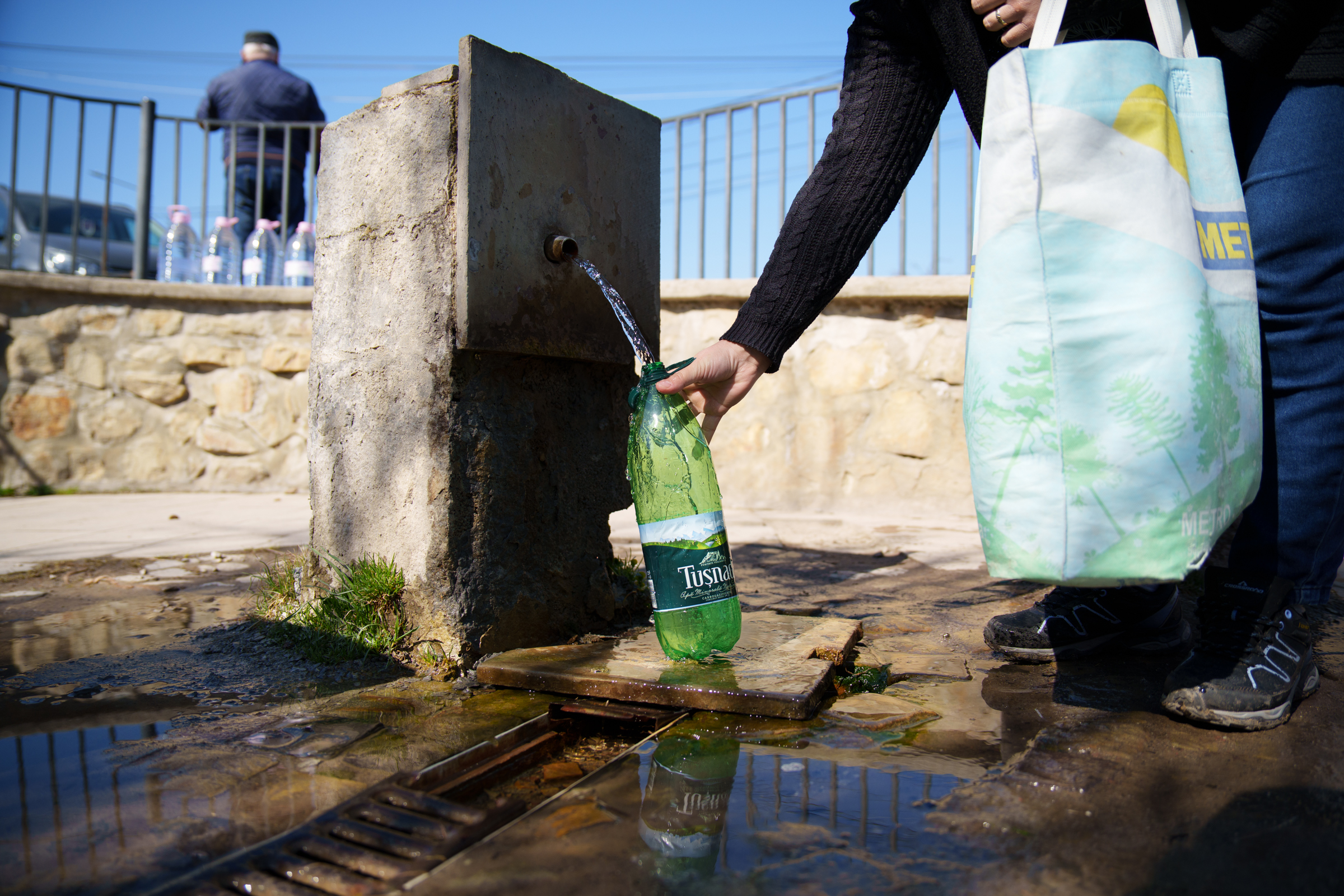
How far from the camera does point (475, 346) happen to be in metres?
1.66

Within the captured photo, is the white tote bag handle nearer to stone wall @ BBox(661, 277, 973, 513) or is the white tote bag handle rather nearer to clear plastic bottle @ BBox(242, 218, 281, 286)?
stone wall @ BBox(661, 277, 973, 513)

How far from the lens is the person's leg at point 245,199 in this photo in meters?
5.72

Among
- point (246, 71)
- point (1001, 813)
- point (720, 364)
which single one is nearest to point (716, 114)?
point (246, 71)

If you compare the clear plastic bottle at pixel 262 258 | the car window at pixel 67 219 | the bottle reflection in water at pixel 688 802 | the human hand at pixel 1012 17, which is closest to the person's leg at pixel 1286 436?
the human hand at pixel 1012 17

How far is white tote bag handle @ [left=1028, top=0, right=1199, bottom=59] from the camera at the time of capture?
1.12 m

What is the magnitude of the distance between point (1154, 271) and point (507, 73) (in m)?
1.25

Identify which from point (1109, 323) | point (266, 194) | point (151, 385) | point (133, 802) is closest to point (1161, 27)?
point (1109, 323)

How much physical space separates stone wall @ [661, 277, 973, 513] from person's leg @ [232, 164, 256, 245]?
3057mm

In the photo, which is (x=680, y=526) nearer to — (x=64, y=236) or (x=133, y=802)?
(x=133, y=802)

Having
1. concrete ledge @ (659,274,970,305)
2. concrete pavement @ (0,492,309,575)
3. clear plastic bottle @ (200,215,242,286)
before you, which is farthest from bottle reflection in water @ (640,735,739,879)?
clear plastic bottle @ (200,215,242,286)

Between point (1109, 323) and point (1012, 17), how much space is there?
0.59 m

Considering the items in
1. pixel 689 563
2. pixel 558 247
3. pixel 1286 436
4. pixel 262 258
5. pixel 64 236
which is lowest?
pixel 689 563

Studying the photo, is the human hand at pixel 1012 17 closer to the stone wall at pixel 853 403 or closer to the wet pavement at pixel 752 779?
the wet pavement at pixel 752 779

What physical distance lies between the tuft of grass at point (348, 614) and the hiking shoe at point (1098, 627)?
122cm
